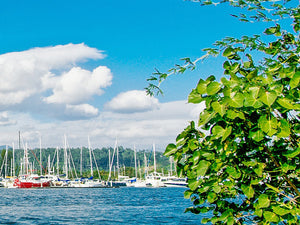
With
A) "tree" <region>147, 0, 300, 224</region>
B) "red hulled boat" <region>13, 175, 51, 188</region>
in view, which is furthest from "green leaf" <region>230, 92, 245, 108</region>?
"red hulled boat" <region>13, 175, 51, 188</region>

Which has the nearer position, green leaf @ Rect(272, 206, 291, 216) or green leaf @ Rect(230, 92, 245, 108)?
green leaf @ Rect(230, 92, 245, 108)

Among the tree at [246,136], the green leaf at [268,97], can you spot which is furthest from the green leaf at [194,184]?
the green leaf at [268,97]

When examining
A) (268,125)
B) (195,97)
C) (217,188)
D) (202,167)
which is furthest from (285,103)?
(217,188)

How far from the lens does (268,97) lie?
2777 mm

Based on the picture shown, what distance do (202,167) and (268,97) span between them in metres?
0.94

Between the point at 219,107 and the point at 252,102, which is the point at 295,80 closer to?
the point at 252,102

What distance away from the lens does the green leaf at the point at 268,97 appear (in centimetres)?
275

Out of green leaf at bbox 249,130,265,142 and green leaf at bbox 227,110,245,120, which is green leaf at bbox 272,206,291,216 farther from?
green leaf at bbox 227,110,245,120

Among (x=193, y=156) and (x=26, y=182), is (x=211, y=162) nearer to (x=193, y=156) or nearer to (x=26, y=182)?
(x=193, y=156)

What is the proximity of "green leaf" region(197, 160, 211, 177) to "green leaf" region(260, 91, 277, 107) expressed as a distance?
0.86 metres

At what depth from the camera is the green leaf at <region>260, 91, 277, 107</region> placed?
2.75 m

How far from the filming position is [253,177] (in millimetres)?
3502

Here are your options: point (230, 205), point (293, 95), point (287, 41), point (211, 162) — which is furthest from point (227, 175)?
point (287, 41)

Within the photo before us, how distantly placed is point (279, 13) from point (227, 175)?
6.08 ft
